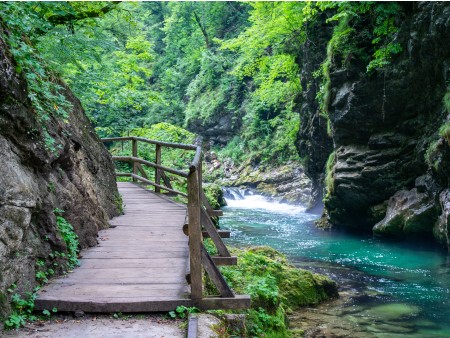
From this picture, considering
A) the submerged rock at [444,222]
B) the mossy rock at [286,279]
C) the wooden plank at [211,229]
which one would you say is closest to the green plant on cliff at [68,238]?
the wooden plank at [211,229]

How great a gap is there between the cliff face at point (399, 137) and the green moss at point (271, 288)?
5154mm

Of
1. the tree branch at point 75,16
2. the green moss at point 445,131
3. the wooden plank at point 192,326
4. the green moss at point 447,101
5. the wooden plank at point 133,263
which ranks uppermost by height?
the tree branch at point 75,16

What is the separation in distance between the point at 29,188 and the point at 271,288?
363cm

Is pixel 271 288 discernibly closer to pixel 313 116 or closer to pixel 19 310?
pixel 19 310

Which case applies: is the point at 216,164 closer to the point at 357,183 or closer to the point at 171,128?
the point at 171,128

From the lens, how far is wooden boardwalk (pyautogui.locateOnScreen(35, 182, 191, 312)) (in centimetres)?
437

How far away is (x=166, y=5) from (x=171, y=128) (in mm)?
33812

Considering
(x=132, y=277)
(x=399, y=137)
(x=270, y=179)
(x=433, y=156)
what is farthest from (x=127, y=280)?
(x=270, y=179)

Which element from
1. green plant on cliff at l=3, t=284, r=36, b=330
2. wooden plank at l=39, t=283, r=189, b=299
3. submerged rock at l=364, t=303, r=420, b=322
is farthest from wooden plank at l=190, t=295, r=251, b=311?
submerged rock at l=364, t=303, r=420, b=322

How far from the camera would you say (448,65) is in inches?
489

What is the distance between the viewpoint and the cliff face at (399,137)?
41.5 ft

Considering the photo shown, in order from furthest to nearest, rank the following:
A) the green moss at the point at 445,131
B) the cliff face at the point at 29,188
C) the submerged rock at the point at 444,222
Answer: the submerged rock at the point at 444,222
the green moss at the point at 445,131
the cliff face at the point at 29,188

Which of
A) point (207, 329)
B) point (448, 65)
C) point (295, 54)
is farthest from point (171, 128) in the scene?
point (207, 329)

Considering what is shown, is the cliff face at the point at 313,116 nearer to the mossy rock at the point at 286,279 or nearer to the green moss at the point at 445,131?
the green moss at the point at 445,131
